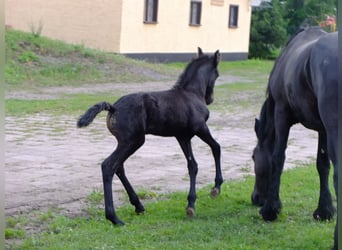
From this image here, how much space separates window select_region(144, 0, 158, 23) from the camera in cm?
3347

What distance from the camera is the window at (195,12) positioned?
37094 millimetres

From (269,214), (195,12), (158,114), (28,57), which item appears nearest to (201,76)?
(158,114)

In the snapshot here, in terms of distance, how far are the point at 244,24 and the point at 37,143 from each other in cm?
3098

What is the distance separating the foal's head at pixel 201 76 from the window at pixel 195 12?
29.0 metres

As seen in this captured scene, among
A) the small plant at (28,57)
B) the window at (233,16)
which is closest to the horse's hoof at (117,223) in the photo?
the small plant at (28,57)

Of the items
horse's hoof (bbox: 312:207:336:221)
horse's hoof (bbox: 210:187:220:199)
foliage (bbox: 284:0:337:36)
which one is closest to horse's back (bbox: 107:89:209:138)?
horse's hoof (bbox: 210:187:220:199)

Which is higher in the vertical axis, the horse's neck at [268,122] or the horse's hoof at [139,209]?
the horse's neck at [268,122]

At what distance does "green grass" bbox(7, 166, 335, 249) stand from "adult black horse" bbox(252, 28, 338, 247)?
11.2 inches

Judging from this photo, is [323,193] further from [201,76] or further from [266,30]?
[266,30]

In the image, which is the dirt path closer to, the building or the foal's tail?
the foal's tail

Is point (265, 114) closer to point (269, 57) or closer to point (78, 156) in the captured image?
point (78, 156)

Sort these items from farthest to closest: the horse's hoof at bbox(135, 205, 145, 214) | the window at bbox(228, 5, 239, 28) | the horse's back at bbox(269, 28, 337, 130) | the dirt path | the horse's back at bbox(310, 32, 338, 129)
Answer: the window at bbox(228, 5, 239, 28) < the dirt path < the horse's hoof at bbox(135, 205, 145, 214) < the horse's back at bbox(269, 28, 337, 130) < the horse's back at bbox(310, 32, 338, 129)

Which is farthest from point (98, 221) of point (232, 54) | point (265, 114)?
point (232, 54)

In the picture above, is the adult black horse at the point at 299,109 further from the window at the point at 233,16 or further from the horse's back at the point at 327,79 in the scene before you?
the window at the point at 233,16
